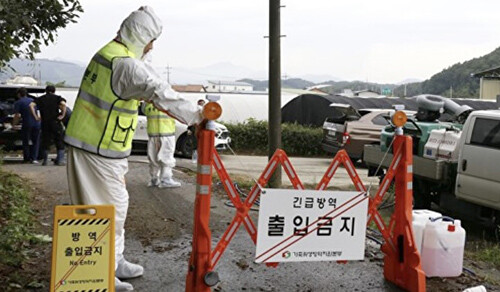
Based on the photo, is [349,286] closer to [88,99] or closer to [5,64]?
[88,99]

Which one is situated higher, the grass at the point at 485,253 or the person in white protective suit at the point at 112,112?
the person in white protective suit at the point at 112,112

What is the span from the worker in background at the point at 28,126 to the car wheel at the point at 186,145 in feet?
14.4

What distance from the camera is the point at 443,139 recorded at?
31.8 feet

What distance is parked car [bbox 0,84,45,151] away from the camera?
15.0 meters

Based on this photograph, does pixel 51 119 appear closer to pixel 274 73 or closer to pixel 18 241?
pixel 274 73

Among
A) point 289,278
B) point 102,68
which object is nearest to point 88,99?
point 102,68

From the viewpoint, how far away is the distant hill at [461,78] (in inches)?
2188

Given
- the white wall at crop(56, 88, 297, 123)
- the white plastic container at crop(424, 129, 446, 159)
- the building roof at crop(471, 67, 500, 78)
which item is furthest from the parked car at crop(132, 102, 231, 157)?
the building roof at crop(471, 67, 500, 78)

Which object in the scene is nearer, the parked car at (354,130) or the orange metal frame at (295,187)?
the orange metal frame at (295,187)

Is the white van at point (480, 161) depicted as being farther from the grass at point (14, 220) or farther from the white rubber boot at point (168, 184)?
the grass at point (14, 220)

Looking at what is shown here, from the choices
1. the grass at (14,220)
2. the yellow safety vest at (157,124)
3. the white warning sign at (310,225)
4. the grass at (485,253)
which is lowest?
the grass at (485,253)

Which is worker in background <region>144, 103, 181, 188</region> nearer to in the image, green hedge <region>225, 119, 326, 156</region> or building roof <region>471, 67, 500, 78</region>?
green hedge <region>225, 119, 326, 156</region>

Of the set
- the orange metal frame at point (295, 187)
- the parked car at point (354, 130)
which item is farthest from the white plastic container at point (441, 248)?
the parked car at point (354, 130)

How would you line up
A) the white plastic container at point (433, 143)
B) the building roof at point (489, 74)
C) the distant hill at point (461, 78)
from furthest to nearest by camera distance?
the distant hill at point (461, 78) < the building roof at point (489, 74) < the white plastic container at point (433, 143)
